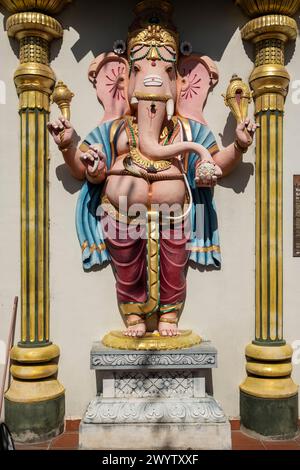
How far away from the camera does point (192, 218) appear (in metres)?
4.46

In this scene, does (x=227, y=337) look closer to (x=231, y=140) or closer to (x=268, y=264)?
(x=268, y=264)

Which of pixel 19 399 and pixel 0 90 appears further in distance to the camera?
pixel 0 90

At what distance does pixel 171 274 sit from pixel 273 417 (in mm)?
1505

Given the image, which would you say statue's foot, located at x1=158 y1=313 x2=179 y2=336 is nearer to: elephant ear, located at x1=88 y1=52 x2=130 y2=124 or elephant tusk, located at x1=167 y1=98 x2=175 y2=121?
elephant tusk, located at x1=167 y1=98 x2=175 y2=121

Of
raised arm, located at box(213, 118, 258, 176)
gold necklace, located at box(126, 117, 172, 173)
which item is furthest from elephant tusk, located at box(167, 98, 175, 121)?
raised arm, located at box(213, 118, 258, 176)

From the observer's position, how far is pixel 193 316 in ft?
14.8

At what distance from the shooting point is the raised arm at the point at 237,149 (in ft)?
13.7

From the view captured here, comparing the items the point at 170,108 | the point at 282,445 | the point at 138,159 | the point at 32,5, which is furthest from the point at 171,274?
the point at 32,5

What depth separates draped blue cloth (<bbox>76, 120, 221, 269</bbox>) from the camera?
4.46m
